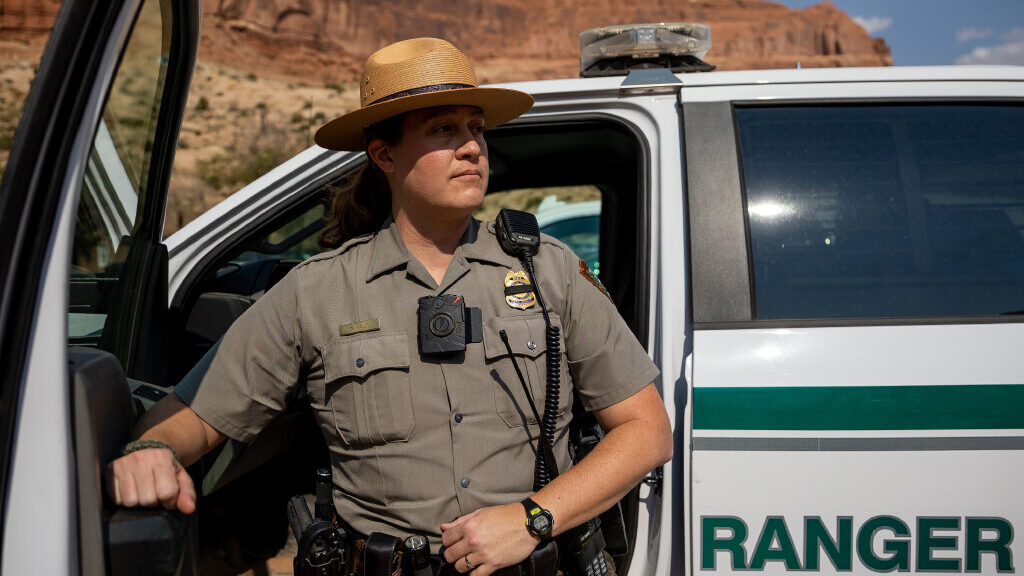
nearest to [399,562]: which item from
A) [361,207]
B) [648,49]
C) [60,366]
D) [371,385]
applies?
[371,385]

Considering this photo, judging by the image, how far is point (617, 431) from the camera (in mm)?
1556

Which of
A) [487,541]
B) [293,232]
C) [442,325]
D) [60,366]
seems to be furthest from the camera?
[293,232]

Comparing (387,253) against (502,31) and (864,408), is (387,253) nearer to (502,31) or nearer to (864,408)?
(864,408)

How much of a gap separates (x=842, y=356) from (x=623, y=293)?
1.56 m

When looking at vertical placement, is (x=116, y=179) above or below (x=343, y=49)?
below

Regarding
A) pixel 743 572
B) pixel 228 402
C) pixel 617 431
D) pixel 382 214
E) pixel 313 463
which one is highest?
pixel 382 214

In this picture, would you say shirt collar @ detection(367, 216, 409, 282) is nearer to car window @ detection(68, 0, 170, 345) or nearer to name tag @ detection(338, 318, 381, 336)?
name tag @ detection(338, 318, 381, 336)

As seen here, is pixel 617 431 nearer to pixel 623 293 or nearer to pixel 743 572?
pixel 743 572

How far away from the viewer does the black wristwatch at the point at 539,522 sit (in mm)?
1440

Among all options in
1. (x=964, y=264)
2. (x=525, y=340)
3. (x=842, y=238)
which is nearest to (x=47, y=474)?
(x=525, y=340)

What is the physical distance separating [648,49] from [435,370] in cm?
125

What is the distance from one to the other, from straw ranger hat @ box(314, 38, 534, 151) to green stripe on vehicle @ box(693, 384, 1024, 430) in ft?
2.61

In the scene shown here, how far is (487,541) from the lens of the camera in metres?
1.42

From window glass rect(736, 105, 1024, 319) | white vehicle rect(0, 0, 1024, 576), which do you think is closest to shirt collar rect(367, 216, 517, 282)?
white vehicle rect(0, 0, 1024, 576)
